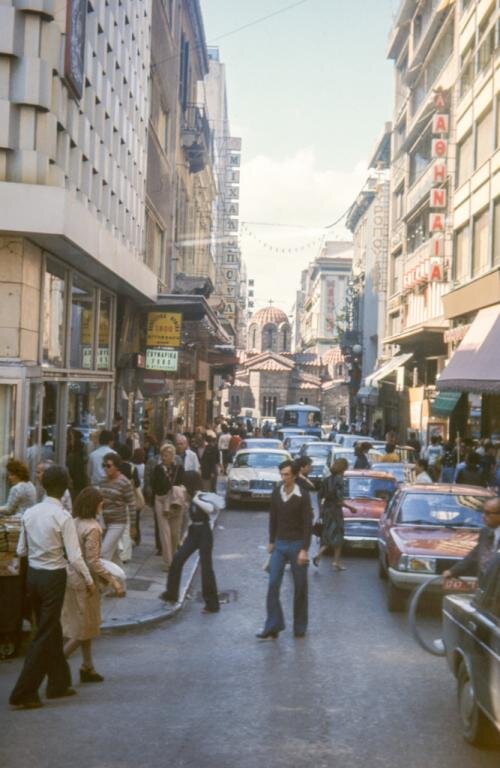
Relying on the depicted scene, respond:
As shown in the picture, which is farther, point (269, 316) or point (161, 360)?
point (269, 316)

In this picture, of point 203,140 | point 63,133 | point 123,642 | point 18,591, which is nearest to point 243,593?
point 123,642

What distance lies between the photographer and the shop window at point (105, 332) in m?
21.7

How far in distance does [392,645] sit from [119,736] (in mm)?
4051

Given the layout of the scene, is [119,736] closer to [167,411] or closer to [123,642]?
[123,642]

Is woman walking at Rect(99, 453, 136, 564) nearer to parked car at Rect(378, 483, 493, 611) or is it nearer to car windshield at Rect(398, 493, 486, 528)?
parked car at Rect(378, 483, 493, 611)

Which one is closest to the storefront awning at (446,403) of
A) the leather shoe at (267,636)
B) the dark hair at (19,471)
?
the leather shoe at (267,636)

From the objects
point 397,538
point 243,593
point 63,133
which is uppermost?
point 63,133

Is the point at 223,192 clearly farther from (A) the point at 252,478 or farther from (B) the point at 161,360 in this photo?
(A) the point at 252,478

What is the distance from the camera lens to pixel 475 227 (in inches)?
1240

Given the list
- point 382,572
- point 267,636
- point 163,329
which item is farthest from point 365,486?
point 163,329

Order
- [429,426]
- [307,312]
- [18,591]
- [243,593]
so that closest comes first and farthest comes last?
[18,591]
[243,593]
[429,426]
[307,312]

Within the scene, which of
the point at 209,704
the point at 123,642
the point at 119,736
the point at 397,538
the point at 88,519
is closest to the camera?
the point at 119,736

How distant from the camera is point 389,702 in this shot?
8.13 metres

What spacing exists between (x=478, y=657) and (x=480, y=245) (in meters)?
25.4
